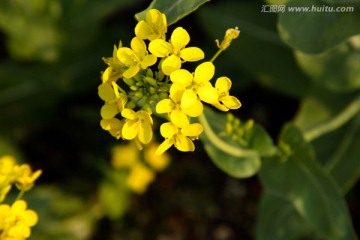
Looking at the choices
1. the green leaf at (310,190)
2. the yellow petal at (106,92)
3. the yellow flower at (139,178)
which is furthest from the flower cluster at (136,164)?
the yellow petal at (106,92)

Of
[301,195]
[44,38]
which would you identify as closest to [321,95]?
[301,195]

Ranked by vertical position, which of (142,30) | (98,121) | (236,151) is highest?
(142,30)

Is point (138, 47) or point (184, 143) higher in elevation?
point (138, 47)

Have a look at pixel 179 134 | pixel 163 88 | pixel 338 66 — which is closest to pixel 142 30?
pixel 163 88

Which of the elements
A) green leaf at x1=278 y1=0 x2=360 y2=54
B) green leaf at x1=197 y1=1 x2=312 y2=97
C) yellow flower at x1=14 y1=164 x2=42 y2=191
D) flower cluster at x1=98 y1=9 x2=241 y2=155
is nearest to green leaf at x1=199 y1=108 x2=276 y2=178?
green leaf at x1=278 y1=0 x2=360 y2=54

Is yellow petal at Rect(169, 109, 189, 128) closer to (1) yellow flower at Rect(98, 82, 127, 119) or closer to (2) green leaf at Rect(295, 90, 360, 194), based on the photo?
(1) yellow flower at Rect(98, 82, 127, 119)

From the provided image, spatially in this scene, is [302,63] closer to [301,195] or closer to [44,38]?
[301,195]

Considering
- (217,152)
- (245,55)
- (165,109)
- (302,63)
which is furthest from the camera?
(245,55)

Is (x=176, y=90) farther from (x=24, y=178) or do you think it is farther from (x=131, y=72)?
(x=24, y=178)
